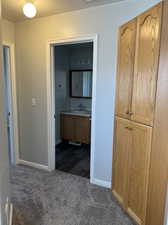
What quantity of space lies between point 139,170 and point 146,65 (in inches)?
41.1

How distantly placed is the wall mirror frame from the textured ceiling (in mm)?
1899

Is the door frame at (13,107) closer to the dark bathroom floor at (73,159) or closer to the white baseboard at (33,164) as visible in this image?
the white baseboard at (33,164)

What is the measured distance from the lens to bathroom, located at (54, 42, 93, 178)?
3773 millimetres

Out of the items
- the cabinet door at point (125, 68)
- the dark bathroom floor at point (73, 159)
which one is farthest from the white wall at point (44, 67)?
the dark bathroom floor at point (73, 159)

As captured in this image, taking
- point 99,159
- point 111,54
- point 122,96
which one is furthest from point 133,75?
point 99,159

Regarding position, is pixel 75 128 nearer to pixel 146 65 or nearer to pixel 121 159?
pixel 121 159

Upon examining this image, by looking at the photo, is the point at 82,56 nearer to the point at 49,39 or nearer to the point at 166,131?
the point at 49,39

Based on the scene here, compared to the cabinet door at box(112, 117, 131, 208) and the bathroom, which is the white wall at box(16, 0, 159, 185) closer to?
the cabinet door at box(112, 117, 131, 208)

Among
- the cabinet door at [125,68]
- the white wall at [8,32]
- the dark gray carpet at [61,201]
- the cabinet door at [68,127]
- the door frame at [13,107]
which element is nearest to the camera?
the cabinet door at [125,68]

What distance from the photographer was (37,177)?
262cm

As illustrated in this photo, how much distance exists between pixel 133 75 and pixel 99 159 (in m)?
1.35

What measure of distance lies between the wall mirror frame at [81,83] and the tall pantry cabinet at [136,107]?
2203 millimetres

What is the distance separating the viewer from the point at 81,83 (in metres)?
4.18

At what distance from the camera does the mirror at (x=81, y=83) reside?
4098 mm
